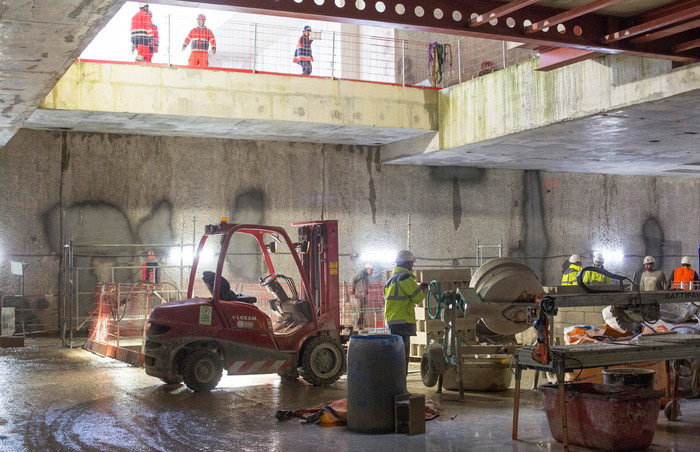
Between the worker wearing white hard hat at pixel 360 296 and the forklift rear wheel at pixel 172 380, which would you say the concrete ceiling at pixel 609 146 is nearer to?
the worker wearing white hard hat at pixel 360 296

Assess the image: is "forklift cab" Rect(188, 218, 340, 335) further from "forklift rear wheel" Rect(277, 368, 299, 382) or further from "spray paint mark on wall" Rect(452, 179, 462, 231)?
"spray paint mark on wall" Rect(452, 179, 462, 231)

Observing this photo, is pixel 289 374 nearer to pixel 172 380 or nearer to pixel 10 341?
pixel 172 380

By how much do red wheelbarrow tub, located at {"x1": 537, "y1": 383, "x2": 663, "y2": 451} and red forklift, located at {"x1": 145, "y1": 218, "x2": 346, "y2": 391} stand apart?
4.95m

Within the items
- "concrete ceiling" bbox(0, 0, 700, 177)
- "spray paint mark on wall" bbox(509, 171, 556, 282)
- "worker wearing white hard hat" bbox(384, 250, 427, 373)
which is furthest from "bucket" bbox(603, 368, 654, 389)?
"spray paint mark on wall" bbox(509, 171, 556, 282)

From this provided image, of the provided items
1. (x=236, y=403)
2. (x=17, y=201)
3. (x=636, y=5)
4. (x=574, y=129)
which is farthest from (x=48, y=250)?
(x=636, y=5)

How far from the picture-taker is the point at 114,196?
2016cm

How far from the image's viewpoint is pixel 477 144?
1920cm

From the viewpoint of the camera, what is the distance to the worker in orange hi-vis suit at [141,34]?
18.1 m

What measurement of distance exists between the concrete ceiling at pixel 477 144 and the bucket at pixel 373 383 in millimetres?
4521

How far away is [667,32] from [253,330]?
771cm

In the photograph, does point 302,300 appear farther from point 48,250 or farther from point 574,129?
point 48,250

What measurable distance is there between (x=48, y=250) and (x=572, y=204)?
1664 cm

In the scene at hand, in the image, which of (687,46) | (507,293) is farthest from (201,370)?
(687,46)

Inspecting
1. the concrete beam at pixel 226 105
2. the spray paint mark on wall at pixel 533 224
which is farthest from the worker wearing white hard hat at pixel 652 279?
the spray paint mark on wall at pixel 533 224
